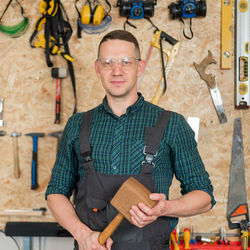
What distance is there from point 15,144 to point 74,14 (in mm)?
1032

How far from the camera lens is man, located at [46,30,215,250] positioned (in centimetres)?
120

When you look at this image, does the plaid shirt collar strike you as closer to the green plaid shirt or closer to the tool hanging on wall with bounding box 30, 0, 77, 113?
the green plaid shirt

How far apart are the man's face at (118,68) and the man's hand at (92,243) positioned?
0.56 meters

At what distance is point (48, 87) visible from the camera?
87.4 inches

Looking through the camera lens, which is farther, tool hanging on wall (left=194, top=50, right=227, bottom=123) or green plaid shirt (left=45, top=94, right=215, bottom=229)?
tool hanging on wall (left=194, top=50, right=227, bottom=123)

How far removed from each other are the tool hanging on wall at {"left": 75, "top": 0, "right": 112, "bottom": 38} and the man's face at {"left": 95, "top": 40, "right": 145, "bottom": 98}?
89 centimetres

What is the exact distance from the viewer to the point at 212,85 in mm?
2168

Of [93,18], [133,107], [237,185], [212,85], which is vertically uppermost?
[93,18]

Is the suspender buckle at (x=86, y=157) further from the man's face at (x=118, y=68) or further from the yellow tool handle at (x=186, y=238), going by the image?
the yellow tool handle at (x=186, y=238)

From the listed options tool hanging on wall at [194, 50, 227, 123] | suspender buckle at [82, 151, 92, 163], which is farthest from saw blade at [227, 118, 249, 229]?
suspender buckle at [82, 151, 92, 163]

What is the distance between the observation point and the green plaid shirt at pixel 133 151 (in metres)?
1.24

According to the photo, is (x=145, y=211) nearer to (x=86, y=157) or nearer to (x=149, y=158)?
(x=149, y=158)

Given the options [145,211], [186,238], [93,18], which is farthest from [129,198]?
[93,18]

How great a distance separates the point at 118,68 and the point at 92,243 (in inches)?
26.9
